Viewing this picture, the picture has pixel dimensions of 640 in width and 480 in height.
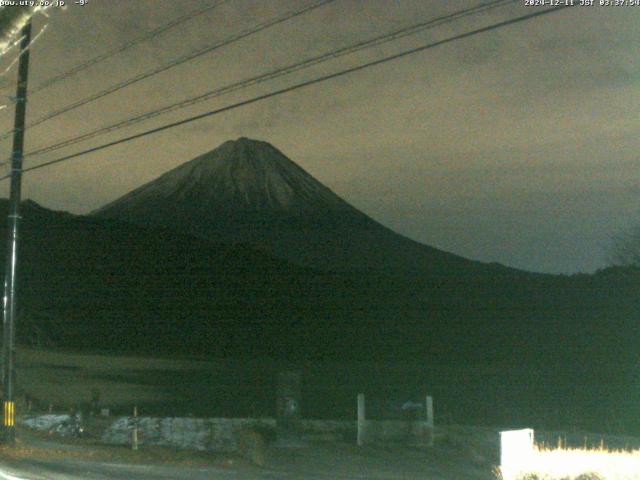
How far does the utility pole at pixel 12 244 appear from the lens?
1645 cm

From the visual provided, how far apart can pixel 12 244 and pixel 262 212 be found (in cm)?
16246

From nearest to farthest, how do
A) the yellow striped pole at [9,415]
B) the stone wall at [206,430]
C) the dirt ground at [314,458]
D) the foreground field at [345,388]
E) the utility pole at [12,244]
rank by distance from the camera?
the dirt ground at [314,458]
the utility pole at [12,244]
the yellow striped pole at [9,415]
the stone wall at [206,430]
the foreground field at [345,388]

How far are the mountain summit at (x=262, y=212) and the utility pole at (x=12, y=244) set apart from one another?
4995 inches

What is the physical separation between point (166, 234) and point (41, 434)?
283 ft

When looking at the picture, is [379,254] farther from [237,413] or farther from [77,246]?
[237,413]

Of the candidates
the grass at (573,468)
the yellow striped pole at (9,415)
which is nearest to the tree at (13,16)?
the grass at (573,468)

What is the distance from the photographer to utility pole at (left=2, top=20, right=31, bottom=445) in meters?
16.5

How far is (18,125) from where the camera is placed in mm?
16516

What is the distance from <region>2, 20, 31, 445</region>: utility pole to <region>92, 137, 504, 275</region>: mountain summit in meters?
127

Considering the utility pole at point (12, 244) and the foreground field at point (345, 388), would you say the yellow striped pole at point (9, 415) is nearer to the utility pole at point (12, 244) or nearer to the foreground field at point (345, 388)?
the utility pole at point (12, 244)

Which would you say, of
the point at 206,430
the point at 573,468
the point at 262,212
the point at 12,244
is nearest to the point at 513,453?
the point at 573,468

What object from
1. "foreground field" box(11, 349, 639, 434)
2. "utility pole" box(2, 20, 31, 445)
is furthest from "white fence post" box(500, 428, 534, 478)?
"foreground field" box(11, 349, 639, 434)

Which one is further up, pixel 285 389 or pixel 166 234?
pixel 166 234

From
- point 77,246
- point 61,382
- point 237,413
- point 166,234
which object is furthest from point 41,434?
point 166,234
